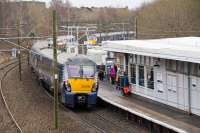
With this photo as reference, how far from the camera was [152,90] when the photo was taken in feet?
80.9

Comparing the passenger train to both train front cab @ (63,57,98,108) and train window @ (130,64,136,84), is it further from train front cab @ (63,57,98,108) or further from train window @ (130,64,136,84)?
train window @ (130,64,136,84)

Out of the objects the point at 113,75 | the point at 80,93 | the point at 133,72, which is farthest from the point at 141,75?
the point at 113,75

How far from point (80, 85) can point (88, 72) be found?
1.04 meters

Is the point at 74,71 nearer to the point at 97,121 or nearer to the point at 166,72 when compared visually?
the point at 97,121

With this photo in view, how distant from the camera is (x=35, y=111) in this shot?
25.2 m

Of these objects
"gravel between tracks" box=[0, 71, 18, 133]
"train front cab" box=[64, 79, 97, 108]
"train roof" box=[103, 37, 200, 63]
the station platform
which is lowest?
"gravel between tracks" box=[0, 71, 18, 133]

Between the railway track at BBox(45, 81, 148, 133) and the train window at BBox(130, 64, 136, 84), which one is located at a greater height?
the train window at BBox(130, 64, 136, 84)

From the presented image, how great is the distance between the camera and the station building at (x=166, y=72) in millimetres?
20547

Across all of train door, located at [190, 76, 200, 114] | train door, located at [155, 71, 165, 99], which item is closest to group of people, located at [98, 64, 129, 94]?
train door, located at [155, 71, 165, 99]

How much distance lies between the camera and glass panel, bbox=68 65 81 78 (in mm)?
25583

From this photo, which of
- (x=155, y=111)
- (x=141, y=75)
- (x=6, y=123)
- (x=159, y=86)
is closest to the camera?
(x=155, y=111)

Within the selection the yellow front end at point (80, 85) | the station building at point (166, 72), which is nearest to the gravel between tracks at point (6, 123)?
the yellow front end at point (80, 85)

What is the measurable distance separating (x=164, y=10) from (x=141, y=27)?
511cm

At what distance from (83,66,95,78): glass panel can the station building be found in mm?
2334
